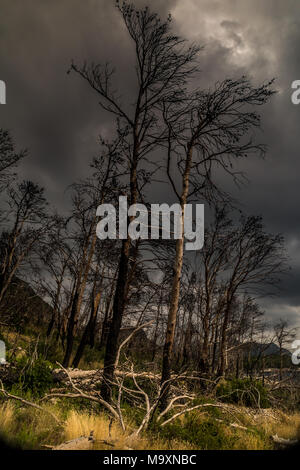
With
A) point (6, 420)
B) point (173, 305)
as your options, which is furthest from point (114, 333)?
point (6, 420)

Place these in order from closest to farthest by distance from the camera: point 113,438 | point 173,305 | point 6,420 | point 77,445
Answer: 1. point 77,445
2. point 113,438
3. point 6,420
4. point 173,305

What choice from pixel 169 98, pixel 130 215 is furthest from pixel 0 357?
pixel 169 98

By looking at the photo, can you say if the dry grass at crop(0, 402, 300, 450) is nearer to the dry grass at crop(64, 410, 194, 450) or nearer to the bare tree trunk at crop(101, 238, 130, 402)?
the dry grass at crop(64, 410, 194, 450)

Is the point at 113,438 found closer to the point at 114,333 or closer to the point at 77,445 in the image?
the point at 77,445

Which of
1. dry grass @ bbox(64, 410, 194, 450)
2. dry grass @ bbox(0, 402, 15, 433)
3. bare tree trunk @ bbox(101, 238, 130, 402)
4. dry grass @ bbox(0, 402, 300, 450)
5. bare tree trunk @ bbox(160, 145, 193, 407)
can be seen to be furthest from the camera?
bare tree trunk @ bbox(101, 238, 130, 402)

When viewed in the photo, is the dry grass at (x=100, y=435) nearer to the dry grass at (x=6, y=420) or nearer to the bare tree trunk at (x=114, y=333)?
the dry grass at (x=6, y=420)

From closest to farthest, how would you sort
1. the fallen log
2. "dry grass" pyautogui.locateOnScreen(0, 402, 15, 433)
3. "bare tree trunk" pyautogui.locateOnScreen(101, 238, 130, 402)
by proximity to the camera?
the fallen log → "dry grass" pyautogui.locateOnScreen(0, 402, 15, 433) → "bare tree trunk" pyautogui.locateOnScreen(101, 238, 130, 402)

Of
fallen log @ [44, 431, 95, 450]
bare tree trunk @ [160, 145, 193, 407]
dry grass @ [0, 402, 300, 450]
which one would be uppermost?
bare tree trunk @ [160, 145, 193, 407]

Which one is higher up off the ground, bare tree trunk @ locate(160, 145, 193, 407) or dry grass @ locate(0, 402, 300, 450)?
bare tree trunk @ locate(160, 145, 193, 407)

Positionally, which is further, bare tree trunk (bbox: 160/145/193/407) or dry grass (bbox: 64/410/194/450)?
Result: bare tree trunk (bbox: 160/145/193/407)

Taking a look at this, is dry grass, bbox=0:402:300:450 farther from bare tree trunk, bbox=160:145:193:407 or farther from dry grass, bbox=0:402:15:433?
bare tree trunk, bbox=160:145:193:407

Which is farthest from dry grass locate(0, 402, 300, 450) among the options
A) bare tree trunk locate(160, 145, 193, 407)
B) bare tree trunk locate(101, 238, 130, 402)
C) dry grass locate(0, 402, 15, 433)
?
bare tree trunk locate(101, 238, 130, 402)

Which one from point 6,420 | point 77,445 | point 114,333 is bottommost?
point 6,420

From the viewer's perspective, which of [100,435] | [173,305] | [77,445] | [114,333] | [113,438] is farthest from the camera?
[114,333]
